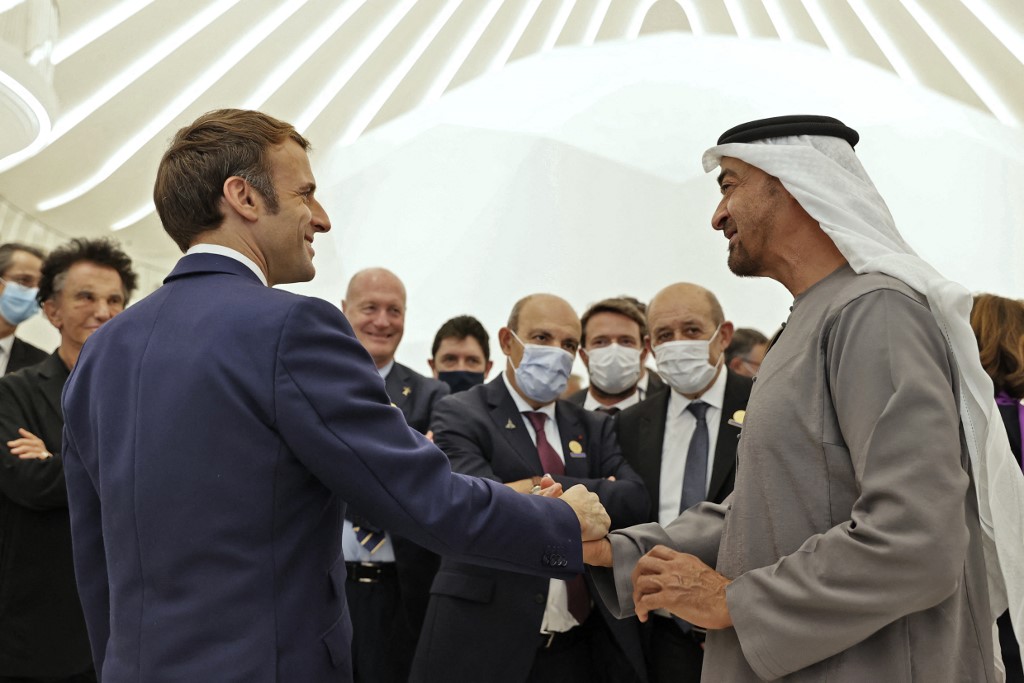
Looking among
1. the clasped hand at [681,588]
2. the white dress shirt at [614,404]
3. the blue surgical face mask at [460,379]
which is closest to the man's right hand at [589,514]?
the clasped hand at [681,588]

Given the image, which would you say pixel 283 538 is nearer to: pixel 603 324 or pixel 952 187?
pixel 603 324

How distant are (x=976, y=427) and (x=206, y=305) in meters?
1.52

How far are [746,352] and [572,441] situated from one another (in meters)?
2.15

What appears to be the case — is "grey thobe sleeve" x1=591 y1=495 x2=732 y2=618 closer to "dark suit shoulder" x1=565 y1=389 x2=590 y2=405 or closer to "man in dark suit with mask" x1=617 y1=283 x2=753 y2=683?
"man in dark suit with mask" x1=617 y1=283 x2=753 y2=683

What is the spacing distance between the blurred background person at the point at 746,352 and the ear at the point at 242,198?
3493mm

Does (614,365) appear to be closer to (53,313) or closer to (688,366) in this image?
(688,366)

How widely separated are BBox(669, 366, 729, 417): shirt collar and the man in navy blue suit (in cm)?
173

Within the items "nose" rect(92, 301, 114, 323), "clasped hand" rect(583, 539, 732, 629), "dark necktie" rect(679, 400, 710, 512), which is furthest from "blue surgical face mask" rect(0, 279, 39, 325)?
"clasped hand" rect(583, 539, 732, 629)

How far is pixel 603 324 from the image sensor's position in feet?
13.6

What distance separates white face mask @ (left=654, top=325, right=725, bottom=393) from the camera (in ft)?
11.4

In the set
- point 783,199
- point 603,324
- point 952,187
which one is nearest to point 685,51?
point 952,187

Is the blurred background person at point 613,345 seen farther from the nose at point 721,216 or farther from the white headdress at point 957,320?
the white headdress at point 957,320

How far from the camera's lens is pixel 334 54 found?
32.7 ft

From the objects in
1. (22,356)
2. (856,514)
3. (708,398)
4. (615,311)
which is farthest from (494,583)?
(22,356)
